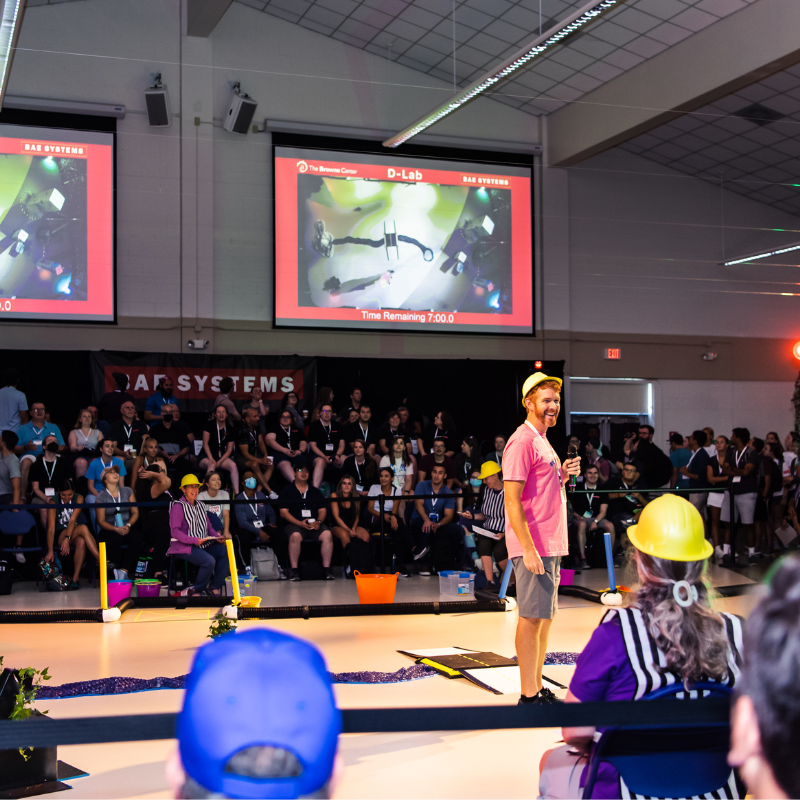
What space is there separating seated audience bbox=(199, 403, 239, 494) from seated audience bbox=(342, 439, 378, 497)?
4.41 feet

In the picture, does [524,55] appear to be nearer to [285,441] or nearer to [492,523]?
[492,523]

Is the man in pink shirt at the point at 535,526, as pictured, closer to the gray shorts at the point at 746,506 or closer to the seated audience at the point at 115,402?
the gray shorts at the point at 746,506

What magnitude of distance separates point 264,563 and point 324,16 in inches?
308

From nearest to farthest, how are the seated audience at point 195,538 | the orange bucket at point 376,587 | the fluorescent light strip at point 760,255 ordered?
the orange bucket at point 376,587 < the seated audience at point 195,538 < the fluorescent light strip at point 760,255

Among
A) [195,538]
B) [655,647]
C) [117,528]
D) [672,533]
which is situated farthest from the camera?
[117,528]

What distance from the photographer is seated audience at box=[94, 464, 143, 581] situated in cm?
859

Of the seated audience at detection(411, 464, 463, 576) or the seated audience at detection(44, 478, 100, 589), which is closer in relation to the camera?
the seated audience at detection(44, 478, 100, 589)

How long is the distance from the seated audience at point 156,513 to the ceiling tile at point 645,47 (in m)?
7.93

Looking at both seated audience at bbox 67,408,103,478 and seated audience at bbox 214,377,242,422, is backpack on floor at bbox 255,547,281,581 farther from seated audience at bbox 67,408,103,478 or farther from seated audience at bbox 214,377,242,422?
seated audience at bbox 214,377,242,422

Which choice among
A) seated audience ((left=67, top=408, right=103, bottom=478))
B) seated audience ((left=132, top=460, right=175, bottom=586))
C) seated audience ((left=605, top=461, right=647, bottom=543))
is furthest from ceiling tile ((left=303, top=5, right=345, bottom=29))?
seated audience ((left=605, top=461, right=647, bottom=543))

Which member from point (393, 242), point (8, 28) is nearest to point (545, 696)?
point (8, 28)

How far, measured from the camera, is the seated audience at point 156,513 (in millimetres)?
8578

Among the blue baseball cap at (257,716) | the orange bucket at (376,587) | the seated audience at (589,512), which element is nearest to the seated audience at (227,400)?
the orange bucket at (376,587)

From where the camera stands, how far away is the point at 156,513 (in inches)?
345
